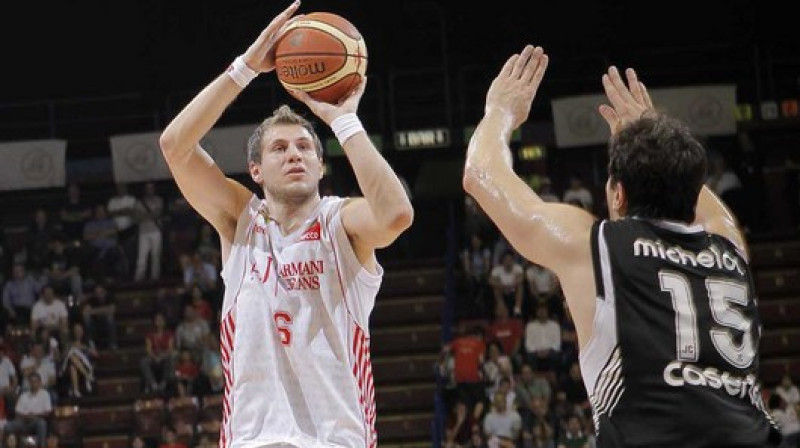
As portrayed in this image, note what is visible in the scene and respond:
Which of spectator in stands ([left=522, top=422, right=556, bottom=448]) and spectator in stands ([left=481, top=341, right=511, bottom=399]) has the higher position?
spectator in stands ([left=481, top=341, right=511, bottom=399])

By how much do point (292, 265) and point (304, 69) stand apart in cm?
84

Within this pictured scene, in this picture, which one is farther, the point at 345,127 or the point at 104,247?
the point at 104,247

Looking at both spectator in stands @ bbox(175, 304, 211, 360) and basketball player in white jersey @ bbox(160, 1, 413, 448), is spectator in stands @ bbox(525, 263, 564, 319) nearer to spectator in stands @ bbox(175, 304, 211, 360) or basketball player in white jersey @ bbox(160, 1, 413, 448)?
spectator in stands @ bbox(175, 304, 211, 360)

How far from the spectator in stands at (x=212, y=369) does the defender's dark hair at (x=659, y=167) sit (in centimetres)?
1499

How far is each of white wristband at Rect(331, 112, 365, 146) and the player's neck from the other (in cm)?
42

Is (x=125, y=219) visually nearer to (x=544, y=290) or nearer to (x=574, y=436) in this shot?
(x=544, y=290)

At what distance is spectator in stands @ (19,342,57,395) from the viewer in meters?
19.5

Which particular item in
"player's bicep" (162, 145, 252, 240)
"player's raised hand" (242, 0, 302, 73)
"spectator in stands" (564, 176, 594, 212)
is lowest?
"player's bicep" (162, 145, 252, 240)

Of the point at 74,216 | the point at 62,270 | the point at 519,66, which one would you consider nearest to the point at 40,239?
the point at 74,216

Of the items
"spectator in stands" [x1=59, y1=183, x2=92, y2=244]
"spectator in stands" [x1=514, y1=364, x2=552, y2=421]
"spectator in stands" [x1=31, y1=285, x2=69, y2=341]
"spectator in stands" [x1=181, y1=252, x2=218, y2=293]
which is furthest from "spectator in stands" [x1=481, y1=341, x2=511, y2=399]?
"spectator in stands" [x1=59, y1=183, x2=92, y2=244]

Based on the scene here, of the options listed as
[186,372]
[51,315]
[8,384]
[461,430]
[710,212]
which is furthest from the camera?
[51,315]

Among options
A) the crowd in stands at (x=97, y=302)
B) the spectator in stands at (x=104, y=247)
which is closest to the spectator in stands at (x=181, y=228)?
the crowd in stands at (x=97, y=302)

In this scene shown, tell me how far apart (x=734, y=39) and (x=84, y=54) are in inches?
458

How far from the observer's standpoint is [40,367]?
19641 millimetres
